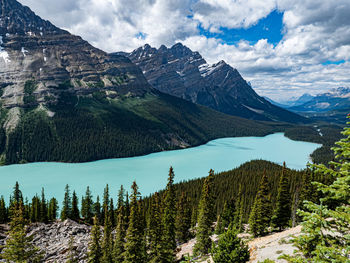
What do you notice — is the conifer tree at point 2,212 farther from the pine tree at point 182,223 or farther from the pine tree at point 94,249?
the pine tree at point 182,223

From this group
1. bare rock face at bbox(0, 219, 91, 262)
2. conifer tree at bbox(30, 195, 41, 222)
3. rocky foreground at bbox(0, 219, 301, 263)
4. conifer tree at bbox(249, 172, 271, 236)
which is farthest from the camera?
conifer tree at bbox(30, 195, 41, 222)

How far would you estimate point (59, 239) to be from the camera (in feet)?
171

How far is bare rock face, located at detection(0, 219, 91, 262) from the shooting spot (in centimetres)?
4606

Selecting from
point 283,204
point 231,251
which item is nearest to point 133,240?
point 231,251

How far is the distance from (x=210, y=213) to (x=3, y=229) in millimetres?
54170

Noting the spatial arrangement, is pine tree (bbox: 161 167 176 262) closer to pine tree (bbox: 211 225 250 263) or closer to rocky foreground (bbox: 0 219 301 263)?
rocky foreground (bbox: 0 219 301 263)

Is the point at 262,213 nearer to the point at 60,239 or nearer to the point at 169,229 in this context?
the point at 169,229

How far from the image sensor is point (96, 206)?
243 ft

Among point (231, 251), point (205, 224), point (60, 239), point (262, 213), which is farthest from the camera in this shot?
point (60, 239)

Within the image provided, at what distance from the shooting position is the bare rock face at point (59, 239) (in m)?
46.1

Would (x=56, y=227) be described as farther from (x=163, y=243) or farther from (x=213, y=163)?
(x=213, y=163)

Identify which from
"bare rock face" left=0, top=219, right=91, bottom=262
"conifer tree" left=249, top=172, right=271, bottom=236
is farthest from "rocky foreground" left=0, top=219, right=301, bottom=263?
"conifer tree" left=249, top=172, right=271, bottom=236

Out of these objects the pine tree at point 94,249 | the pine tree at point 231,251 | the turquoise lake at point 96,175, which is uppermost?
the pine tree at point 231,251

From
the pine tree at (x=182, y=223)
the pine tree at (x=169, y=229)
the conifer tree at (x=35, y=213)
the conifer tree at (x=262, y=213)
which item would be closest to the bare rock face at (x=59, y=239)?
the conifer tree at (x=35, y=213)
